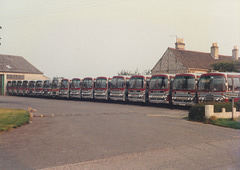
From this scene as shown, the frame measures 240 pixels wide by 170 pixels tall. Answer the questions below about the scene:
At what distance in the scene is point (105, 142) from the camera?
8.93 meters

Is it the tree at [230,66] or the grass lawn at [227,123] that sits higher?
the tree at [230,66]

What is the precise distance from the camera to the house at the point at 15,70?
5894 centimetres

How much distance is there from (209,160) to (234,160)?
0.64 meters

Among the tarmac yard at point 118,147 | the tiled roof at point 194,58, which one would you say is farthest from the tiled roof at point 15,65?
the tarmac yard at point 118,147

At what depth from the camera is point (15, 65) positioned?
63.8 metres

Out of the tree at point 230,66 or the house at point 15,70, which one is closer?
the tree at point 230,66

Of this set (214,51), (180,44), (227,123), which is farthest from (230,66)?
(227,123)

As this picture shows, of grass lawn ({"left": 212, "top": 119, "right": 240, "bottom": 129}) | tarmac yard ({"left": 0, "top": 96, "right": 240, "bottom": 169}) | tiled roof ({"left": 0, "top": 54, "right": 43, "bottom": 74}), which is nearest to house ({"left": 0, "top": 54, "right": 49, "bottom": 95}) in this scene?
tiled roof ({"left": 0, "top": 54, "right": 43, "bottom": 74})

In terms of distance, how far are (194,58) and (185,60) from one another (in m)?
2.77

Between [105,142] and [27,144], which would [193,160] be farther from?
[27,144]

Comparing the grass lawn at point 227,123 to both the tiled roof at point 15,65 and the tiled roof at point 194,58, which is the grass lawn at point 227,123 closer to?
the tiled roof at point 194,58

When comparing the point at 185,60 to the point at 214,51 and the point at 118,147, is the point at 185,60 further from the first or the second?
the point at 118,147

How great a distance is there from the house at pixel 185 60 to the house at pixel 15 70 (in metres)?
28.7

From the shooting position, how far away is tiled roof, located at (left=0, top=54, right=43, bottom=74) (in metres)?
61.2
